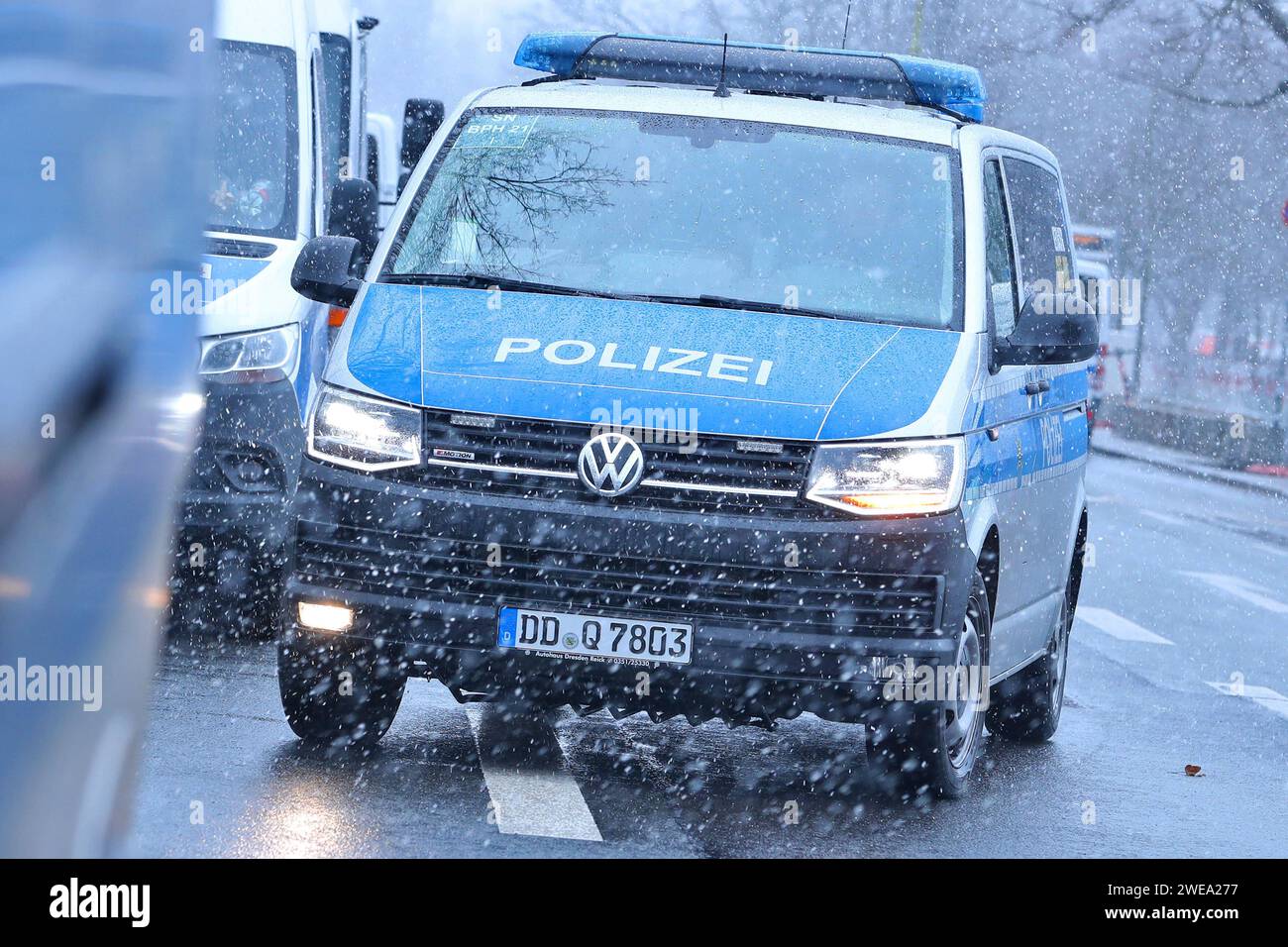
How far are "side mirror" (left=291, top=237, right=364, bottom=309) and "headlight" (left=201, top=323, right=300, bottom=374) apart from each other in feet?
5.84

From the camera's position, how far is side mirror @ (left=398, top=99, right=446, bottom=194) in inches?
404

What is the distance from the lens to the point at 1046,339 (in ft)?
23.7

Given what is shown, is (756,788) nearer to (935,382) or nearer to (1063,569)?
(935,382)

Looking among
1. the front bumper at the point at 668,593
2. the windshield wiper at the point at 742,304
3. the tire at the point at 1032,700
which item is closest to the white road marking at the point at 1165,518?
the tire at the point at 1032,700

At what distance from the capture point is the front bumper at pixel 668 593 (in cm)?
610

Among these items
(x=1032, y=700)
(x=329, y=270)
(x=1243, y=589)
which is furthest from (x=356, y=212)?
(x=1243, y=589)

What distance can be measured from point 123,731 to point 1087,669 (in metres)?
8.79

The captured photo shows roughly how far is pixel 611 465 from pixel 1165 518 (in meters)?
17.4

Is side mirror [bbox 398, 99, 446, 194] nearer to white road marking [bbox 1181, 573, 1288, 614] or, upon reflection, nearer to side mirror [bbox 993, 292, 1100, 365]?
side mirror [bbox 993, 292, 1100, 365]

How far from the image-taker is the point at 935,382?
21.5 feet

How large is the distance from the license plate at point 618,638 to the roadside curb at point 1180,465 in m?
24.5

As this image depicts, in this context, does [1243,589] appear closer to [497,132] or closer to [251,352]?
[251,352]

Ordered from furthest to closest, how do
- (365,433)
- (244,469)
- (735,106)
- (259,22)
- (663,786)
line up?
1. (259,22)
2. (244,469)
3. (735,106)
4. (663,786)
5. (365,433)

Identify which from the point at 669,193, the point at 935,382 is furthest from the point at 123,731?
the point at 669,193
